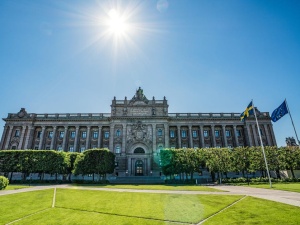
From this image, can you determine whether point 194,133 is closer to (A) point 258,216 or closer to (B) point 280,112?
(B) point 280,112

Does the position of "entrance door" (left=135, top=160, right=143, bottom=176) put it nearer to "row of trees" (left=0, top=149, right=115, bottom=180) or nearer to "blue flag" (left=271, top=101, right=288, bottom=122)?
"row of trees" (left=0, top=149, right=115, bottom=180)

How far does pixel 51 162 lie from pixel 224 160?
36.2 m

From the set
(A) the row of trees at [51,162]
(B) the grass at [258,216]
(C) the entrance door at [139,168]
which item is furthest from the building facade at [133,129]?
(B) the grass at [258,216]

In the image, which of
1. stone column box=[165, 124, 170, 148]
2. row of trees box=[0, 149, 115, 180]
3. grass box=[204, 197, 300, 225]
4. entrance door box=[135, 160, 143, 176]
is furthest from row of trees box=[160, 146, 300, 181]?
grass box=[204, 197, 300, 225]

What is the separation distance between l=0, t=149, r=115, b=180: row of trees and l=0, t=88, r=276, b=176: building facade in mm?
12950

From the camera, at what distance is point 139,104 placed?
5344 centimetres

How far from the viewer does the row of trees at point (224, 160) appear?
35.8 metres

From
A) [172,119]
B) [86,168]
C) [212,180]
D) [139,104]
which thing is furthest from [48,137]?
[212,180]

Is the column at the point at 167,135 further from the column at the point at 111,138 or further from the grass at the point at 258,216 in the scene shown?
the grass at the point at 258,216

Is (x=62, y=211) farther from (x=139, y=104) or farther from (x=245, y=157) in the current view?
(x=139, y=104)

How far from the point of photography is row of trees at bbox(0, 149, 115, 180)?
36.1m

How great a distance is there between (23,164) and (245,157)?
46.6 metres

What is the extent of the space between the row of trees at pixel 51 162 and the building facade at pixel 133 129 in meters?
12.9

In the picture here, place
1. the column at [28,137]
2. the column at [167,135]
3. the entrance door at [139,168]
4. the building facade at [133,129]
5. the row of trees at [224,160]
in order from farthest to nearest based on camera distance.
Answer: the column at [28,137] < the building facade at [133,129] < the column at [167,135] < the entrance door at [139,168] < the row of trees at [224,160]
